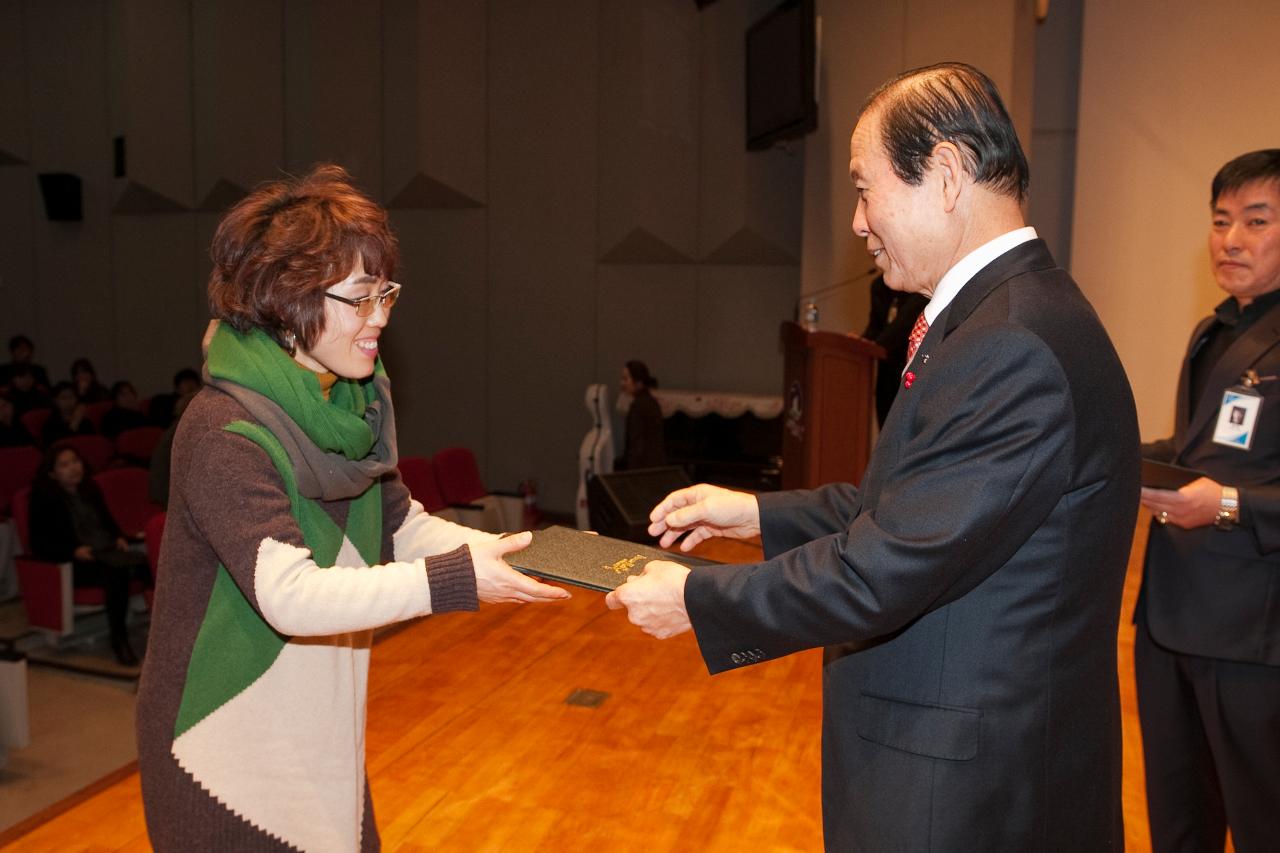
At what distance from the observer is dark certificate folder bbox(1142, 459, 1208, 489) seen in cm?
213

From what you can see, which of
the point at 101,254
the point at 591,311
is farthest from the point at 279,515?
the point at 101,254

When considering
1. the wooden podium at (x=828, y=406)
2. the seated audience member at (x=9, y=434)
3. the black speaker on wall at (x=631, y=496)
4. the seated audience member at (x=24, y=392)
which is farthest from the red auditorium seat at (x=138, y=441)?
the wooden podium at (x=828, y=406)

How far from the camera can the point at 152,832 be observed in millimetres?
1559

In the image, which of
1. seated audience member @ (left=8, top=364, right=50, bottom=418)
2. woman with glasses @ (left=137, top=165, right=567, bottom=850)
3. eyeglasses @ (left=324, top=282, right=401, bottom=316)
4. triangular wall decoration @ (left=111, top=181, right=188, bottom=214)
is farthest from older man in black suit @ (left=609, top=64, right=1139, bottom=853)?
triangular wall decoration @ (left=111, top=181, right=188, bottom=214)

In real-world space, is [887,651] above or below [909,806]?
above

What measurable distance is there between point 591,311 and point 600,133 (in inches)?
58.2

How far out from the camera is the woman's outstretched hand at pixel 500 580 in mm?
1593

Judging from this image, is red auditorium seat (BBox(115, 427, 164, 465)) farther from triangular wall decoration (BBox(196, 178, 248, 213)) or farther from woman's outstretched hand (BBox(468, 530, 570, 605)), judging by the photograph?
woman's outstretched hand (BBox(468, 530, 570, 605))

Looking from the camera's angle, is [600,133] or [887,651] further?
[600,133]

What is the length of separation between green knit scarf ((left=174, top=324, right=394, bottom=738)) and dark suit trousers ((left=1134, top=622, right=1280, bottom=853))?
1811 mm

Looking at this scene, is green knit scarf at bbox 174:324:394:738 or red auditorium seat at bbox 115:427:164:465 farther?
red auditorium seat at bbox 115:427:164:465

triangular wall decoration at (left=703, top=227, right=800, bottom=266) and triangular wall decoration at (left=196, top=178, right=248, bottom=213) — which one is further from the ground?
triangular wall decoration at (left=196, top=178, right=248, bottom=213)

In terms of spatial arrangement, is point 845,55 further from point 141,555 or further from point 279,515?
point 279,515

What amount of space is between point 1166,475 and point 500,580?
141cm
